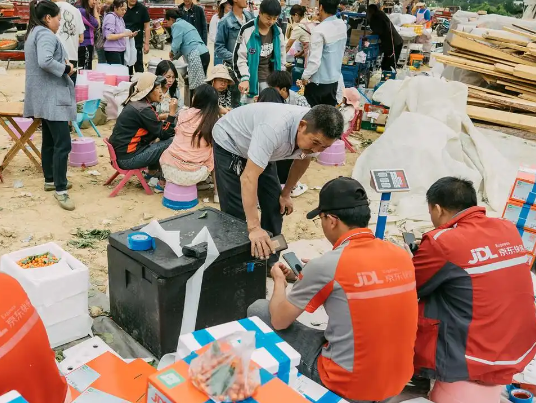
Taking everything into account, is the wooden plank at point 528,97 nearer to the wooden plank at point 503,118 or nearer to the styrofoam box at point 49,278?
the wooden plank at point 503,118

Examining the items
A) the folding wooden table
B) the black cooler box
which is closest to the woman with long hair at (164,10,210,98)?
the folding wooden table

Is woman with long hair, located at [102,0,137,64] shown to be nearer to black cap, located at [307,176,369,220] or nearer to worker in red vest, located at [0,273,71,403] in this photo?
black cap, located at [307,176,369,220]

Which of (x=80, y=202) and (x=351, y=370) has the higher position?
(x=351, y=370)

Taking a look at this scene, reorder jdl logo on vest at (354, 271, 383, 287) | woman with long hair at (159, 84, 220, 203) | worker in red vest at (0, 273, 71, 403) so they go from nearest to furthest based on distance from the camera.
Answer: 1. worker in red vest at (0, 273, 71, 403)
2. jdl logo on vest at (354, 271, 383, 287)
3. woman with long hair at (159, 84, 220, 203)

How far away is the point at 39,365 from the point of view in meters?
1.95

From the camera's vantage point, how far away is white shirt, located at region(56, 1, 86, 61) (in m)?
6.73

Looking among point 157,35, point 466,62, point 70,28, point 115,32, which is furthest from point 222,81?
point 157,35

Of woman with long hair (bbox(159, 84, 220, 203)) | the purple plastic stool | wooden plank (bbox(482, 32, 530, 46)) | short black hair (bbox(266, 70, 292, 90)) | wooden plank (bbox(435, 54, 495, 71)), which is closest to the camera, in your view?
woman with long hair (bbox(159, 84, 220, 203))

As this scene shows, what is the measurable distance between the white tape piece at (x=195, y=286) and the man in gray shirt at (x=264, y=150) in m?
0.28

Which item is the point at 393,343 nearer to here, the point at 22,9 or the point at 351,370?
the point at 351,370

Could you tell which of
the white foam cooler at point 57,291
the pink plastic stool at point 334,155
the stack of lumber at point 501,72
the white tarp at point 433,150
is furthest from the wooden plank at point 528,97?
the white foam cooler at point 57,291

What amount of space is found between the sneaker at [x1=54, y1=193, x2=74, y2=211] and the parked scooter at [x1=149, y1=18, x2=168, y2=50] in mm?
10551

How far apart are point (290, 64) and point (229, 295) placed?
22.7 feet

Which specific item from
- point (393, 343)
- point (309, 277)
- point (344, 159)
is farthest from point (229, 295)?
point (344, 159)
